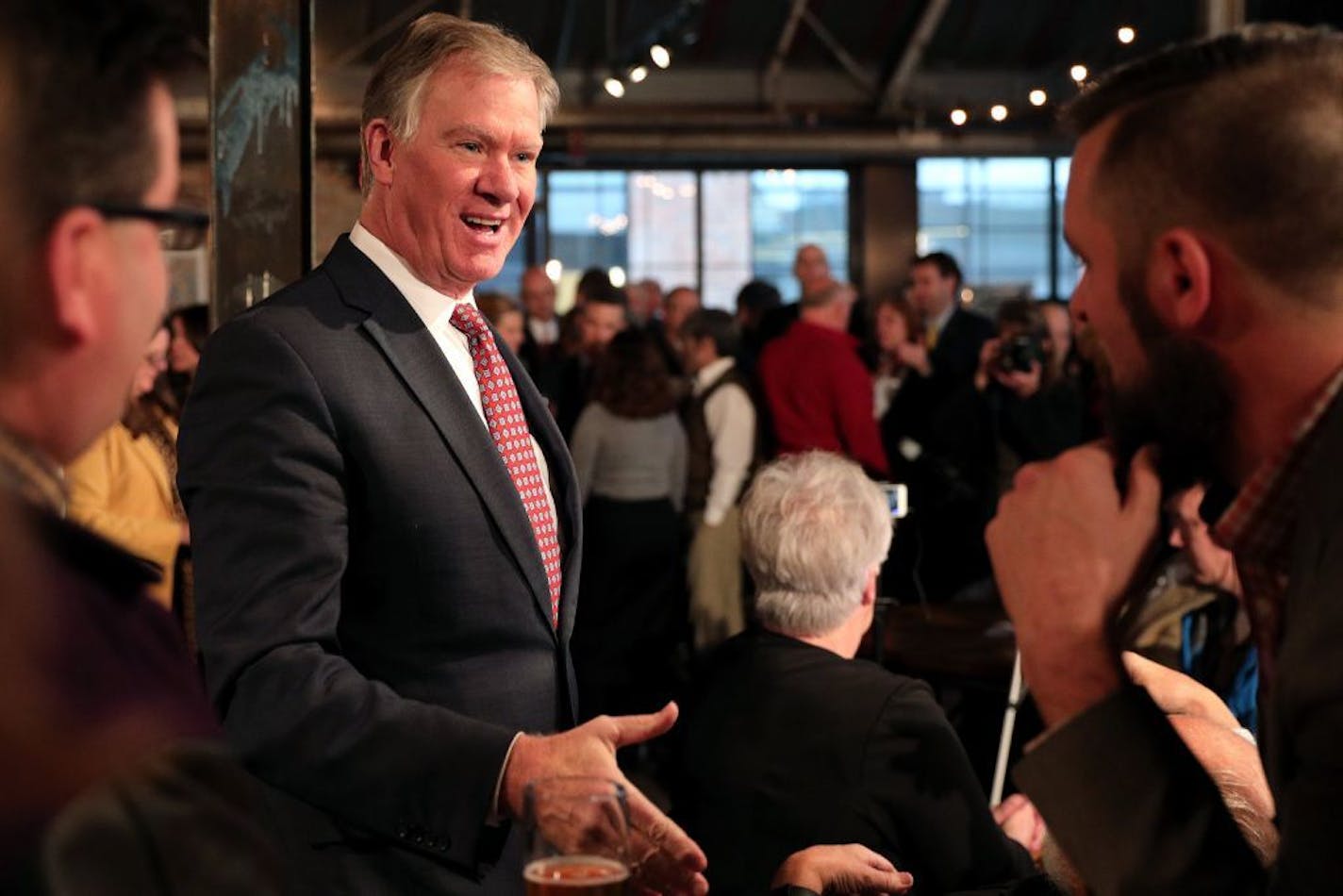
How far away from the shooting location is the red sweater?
6312mm

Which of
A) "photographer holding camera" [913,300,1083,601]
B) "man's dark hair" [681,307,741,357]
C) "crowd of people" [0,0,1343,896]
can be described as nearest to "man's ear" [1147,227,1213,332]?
"crowd of people" [0,0,1343,896]

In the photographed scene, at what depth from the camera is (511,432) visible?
1.96 metres

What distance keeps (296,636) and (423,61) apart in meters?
0.74

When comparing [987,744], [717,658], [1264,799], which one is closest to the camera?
[1264,799]

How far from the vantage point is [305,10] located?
2.81 m

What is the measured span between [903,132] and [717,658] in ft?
34.6

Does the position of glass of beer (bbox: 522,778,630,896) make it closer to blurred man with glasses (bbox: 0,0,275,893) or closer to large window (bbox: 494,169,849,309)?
blurred man with glasses (bbox: 0,0,275,893)

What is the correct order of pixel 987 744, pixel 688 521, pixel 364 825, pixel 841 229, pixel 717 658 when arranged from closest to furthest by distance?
pixel 364 825
pixel 717 658
pixel 987 744
pixel 688 521
pixel 841 229

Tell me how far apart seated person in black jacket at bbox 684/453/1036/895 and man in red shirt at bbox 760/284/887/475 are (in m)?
3.52

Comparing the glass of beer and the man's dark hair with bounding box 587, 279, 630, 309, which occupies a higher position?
the man's dark hair with bounding box 587, 279, 630, 309

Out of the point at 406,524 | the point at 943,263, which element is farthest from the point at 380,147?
the point at 943,263

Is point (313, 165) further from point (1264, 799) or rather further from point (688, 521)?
point (688, 521)

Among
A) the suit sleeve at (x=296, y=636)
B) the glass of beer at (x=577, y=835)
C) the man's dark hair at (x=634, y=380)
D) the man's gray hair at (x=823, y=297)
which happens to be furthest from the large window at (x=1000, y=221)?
the glass of beer at (x=577, y=835)

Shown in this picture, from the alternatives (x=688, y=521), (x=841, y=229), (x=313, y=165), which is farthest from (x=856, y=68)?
(x=313, y=165)
